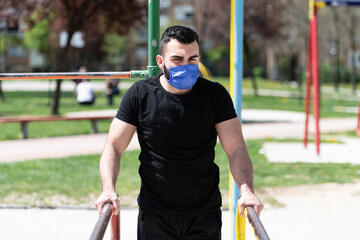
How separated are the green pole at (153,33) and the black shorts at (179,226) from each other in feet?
3.34

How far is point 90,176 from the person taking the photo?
7.55m

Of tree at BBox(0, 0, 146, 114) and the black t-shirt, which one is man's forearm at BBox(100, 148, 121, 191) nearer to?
the black t-shirt

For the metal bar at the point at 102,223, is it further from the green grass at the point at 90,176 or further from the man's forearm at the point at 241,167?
the green grass at the point at 90,176

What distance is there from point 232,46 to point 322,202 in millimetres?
3134

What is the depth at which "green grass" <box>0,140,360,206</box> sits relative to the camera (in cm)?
657

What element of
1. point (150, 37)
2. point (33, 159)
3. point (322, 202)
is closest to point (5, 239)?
point (150, 37)

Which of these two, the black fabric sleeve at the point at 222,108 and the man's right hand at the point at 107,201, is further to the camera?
the black fabric sleeve at the point at 222,108

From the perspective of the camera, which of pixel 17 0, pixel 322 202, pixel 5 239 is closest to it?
→ pixel 5 239

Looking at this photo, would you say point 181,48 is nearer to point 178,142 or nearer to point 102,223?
point 178,142

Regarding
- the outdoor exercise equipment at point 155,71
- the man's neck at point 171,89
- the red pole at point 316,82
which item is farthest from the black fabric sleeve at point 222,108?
the red pole at point 316,82

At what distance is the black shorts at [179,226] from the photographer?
2664 mm

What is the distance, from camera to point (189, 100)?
2607mm

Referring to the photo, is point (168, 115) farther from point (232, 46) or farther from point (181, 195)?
point (232, 46)

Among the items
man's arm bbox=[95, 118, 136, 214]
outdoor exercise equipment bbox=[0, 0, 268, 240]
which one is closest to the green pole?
outdoor exercise equipment bbox=[0, 0, 268, 240]
